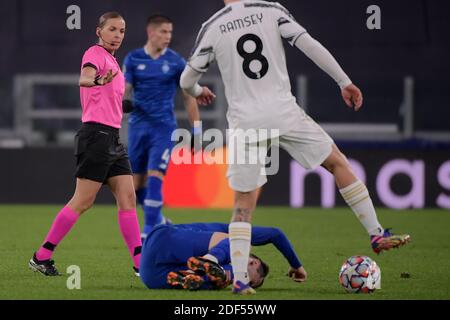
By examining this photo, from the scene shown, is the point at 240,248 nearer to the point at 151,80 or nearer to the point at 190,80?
the point at 190,80

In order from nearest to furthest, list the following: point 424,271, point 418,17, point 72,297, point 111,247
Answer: point 72,297
point 424,271
point 111,247
point 418,17

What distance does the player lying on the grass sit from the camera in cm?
814

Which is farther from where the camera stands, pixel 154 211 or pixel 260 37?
pixel 154 211

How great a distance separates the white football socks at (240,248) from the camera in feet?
26.0

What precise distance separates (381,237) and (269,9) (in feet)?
5.50

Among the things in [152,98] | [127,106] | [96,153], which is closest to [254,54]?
[96,153]

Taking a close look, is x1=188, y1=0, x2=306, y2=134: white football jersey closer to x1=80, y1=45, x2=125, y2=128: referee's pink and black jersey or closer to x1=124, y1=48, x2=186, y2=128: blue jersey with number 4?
x1=80, y1=45, x2=125, y2=128: referee's pink and black jersey

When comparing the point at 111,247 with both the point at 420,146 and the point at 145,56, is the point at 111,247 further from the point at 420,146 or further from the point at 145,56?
the point at 420,146

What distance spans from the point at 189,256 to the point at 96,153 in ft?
4.14

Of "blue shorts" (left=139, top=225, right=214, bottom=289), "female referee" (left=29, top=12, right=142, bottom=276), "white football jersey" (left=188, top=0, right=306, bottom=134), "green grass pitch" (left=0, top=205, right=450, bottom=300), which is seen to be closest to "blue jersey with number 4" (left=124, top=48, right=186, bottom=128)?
"green grass pitch" (left=0, top=205, right=450, bottom=300)

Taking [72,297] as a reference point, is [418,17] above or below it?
above

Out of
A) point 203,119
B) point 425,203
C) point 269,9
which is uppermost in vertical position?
point 269,9

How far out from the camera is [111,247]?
12.0m

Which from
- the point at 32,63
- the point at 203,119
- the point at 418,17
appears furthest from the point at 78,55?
the point at 418,17
